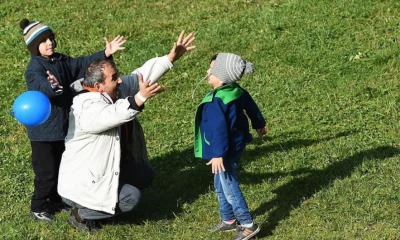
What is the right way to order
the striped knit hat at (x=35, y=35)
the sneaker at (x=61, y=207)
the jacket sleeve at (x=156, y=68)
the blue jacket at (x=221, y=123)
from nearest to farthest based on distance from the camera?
the blue jacket at (x=221, y=123)
the striped knit hat at (x=35, y=35)
the jacket sleeve at (x=156, y=68)
the sneaker at (x=61, y=207)

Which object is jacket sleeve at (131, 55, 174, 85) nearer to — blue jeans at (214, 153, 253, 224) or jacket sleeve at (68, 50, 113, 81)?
jacket sleeve at (68, 50, 113, 81)

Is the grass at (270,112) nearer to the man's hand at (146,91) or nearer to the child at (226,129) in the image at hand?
the child at (226,129)

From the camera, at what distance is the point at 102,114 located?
7.01 metres

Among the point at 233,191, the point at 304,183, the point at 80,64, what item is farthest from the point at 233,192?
the point at 80,64

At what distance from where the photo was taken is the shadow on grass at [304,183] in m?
7.68

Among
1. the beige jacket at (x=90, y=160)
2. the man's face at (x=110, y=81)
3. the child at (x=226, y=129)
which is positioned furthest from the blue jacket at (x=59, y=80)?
the child at (x=226, y=129)

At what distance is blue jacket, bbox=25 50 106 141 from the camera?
7551 mm

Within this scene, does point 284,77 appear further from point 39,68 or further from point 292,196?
point 39,68

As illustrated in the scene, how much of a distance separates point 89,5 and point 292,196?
707 centimetres

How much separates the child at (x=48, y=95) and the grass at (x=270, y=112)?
242mm

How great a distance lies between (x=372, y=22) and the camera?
1255cm

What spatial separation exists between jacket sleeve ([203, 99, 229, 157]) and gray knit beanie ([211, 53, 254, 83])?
0.70 feet

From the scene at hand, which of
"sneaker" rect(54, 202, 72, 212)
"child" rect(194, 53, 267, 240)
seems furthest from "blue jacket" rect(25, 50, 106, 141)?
"child" rect(194, 53, 267, 240)

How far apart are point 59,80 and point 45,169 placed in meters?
0.87
